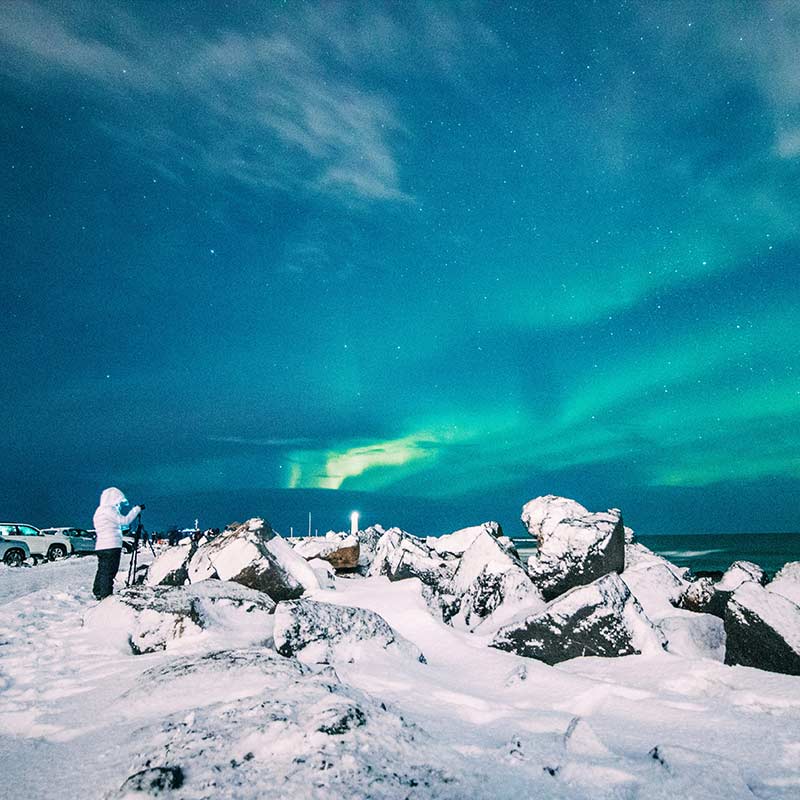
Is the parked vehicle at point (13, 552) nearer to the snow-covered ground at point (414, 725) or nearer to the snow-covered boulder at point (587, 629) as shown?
the snow-covered ground at point (414, 725)

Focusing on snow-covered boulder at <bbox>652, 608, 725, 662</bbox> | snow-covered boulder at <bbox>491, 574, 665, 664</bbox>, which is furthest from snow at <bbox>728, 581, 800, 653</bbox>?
snow-covered boulder at <bbox>491, 574, 665, 664</bbox>

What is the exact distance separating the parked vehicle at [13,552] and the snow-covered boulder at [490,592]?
68.5ft

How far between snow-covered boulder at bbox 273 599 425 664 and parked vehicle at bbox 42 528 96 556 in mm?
23444

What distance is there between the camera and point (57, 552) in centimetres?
2233

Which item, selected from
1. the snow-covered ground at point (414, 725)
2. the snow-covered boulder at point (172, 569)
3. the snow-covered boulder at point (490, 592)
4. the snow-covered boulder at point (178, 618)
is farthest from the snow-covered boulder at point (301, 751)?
the snow-covered boulder at point (172, 569)

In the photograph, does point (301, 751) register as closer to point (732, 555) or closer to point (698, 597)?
point (698, 597)

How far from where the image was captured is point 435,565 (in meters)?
8.30

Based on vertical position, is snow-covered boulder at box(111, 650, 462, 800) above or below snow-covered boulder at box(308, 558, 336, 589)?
below

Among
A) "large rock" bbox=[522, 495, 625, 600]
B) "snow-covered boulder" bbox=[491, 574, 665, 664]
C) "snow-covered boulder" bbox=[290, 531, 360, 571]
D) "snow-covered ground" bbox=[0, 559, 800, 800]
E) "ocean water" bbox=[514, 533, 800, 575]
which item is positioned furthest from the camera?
"ocean water" bbox=[514, 533, 800, 575]

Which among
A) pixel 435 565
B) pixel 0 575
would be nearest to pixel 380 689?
pixel 435 565

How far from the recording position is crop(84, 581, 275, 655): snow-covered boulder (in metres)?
4.79

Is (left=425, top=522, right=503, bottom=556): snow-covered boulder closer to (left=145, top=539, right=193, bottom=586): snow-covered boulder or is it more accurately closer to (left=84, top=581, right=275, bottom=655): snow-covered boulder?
(left=145, top=539, right=193, bottom=586): snow-covered boulder

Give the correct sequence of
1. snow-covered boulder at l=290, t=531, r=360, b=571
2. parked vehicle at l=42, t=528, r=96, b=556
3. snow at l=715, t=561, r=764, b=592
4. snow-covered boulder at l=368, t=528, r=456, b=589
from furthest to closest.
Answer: parked vehicle at l=42, t=528, r=96, b=556
snow-covered boulder at l=290, t=531, r=360, b=571
snow at l=715, t=561, r=764, b=592
snow-covered boulder at l=368, t=528, r=456, b=589

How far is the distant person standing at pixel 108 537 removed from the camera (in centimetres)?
775
